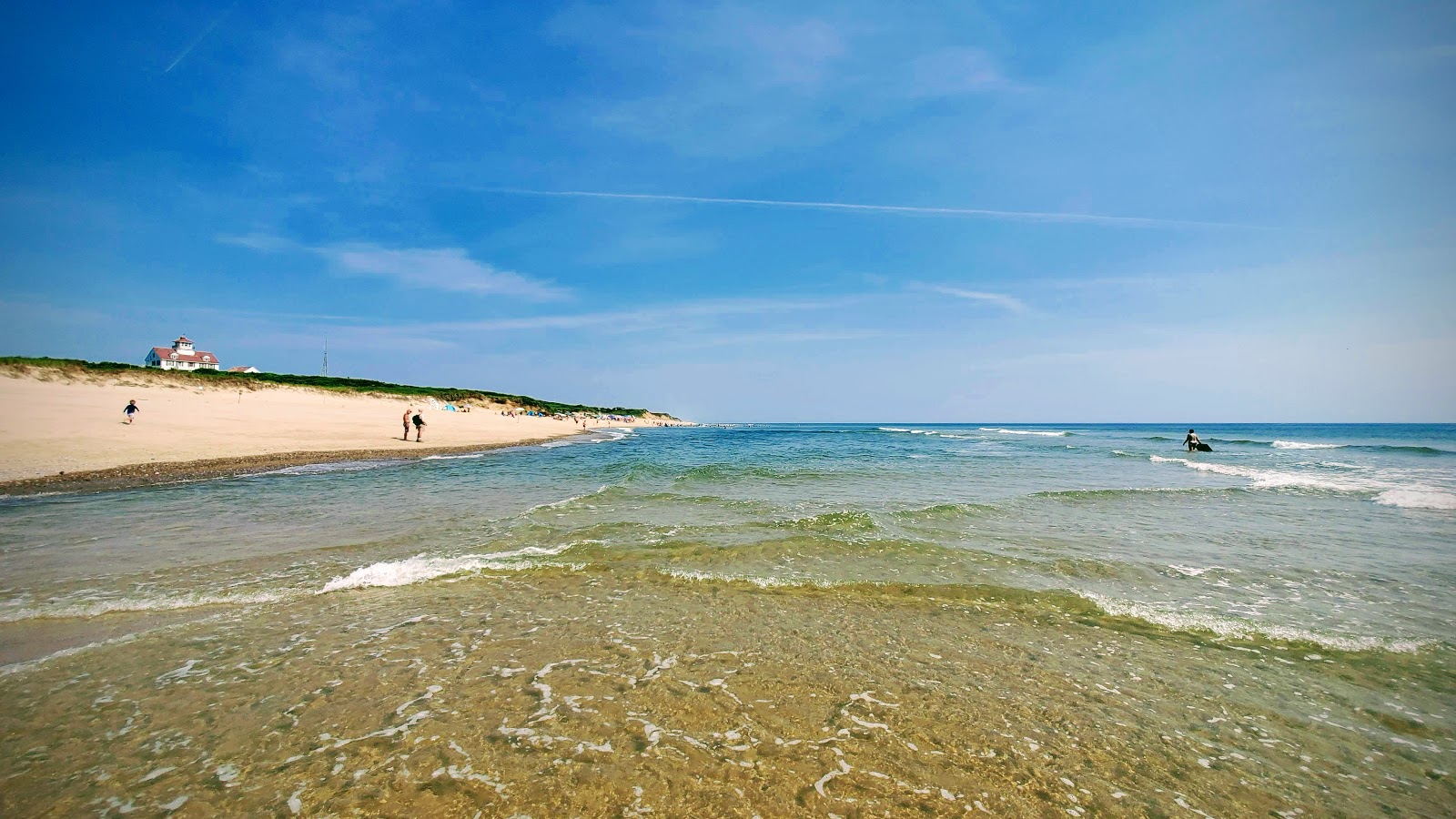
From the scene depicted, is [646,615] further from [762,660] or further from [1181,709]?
[1181,709]

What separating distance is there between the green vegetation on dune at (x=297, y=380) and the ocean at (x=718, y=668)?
1971 inches

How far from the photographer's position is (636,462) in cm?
2878

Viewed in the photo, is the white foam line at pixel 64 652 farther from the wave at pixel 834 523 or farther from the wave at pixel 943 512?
the wave at pixel 943 512

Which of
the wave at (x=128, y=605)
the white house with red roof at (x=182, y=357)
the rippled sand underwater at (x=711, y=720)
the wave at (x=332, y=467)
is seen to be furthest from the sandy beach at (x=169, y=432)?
the white house with red roof at (x=182, y=357)

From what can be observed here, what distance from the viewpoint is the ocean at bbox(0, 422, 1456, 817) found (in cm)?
354

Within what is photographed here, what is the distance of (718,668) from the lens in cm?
519

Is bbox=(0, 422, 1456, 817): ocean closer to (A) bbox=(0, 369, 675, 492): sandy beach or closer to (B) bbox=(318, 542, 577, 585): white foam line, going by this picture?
(B) bbox=(318, 542, 577, 585): white foam line

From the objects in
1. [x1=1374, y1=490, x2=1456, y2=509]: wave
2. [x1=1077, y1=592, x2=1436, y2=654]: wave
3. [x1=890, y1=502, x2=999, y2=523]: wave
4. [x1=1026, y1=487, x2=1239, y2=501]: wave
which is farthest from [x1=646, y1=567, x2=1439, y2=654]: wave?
[x1=1374, y1=490, x2=1456, y2=509]: wave

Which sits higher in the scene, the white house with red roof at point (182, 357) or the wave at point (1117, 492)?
the white house with red roof at point (182, 357)

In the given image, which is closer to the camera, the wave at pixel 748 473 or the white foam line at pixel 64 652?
the white foam line at pixel 64 652

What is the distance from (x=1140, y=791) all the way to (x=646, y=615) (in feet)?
15.5

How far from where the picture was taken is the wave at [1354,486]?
1605cm

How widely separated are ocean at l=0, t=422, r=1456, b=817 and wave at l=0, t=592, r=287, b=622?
0.06 metres

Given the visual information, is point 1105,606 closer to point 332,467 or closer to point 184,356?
point 332,467
